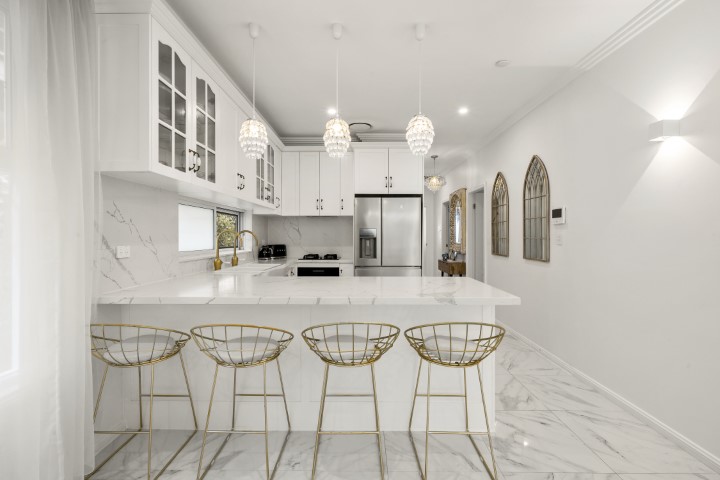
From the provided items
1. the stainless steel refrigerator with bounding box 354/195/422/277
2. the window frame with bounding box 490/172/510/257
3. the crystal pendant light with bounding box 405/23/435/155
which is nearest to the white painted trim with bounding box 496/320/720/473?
the window frame with bounding box 490/172/510/257

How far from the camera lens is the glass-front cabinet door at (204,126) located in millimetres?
2475

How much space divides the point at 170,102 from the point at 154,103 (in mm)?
180

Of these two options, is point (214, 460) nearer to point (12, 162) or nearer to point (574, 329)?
point (12, 162)

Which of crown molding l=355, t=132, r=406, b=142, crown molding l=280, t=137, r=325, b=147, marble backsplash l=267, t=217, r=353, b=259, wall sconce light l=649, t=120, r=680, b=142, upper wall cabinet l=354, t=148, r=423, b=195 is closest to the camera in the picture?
wall sconce light l=649, t=120, r=680, b=142

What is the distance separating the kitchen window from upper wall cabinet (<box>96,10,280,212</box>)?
59 centimetres

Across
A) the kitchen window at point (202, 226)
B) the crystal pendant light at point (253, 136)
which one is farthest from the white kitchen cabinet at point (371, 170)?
the crystal pendant light at point (253, 136)

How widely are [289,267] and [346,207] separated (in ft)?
3.70

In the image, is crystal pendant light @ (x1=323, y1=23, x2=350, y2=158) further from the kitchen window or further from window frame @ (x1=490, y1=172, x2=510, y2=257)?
window frame @ (x1=490, y1=172, x2=510, y2=257)

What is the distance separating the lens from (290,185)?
493 centimetres

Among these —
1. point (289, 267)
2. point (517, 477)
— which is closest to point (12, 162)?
point (517, 477)

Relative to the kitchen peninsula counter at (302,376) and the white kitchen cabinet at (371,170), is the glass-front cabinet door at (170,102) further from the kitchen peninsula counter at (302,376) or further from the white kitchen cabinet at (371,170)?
the white kitchen cabinet at (371,170)

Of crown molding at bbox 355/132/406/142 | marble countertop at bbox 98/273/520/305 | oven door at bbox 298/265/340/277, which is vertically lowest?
oven door at bbox 298/265/340/277

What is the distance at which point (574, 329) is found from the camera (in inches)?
126

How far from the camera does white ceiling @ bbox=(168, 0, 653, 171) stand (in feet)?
7.55
